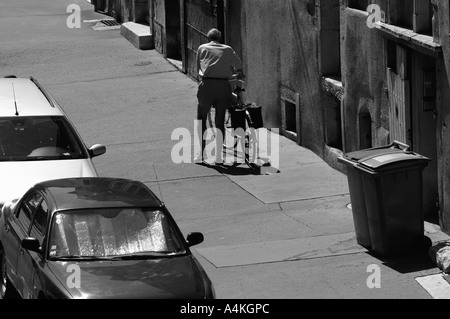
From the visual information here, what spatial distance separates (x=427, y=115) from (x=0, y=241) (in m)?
5.09

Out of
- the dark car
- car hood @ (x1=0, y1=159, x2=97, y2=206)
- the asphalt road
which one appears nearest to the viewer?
the dark car

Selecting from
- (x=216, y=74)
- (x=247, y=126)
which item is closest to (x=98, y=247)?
(x=216, y=74)

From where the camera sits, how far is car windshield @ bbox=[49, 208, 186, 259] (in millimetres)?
9172

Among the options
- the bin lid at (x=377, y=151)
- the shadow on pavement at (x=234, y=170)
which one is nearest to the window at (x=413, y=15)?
the bin lid at (x=377, y=151)

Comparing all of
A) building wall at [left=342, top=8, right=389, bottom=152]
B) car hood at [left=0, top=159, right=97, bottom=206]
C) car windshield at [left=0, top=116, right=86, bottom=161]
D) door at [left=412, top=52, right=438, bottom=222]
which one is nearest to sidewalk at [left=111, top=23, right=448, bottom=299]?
door at [left=412, top=52, right=438, bottom=222]

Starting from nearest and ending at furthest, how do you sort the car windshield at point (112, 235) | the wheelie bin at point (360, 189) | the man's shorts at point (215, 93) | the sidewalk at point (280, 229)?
the car windshield at point (112, 235) < the sidewalk at point (280, 229) < the wheelie bin at point (360, 189) < the man's shorts at point (215, 93)

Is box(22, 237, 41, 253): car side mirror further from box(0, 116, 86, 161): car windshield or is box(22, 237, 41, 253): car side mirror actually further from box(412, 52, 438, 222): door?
box(412, 52, 438, 222): door

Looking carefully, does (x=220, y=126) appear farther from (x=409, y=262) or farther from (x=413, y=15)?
(x=409, y=262)

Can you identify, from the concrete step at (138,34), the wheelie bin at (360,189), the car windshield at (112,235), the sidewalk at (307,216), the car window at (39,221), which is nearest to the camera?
the car windshield at (112,235)

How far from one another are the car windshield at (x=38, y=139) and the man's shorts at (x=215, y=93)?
10.5 feet

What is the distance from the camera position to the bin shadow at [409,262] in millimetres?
10799

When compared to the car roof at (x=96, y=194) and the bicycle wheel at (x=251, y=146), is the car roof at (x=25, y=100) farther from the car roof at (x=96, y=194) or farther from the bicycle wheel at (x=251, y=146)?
the bicycle wheel at (x=251, y=146)

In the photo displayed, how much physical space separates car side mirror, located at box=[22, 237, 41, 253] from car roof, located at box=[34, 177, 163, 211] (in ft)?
1.49
